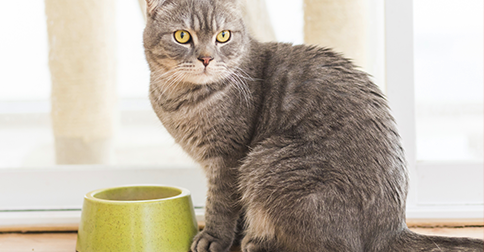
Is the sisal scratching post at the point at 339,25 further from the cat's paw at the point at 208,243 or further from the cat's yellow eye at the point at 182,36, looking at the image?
the cat's paw at the point at 208,243

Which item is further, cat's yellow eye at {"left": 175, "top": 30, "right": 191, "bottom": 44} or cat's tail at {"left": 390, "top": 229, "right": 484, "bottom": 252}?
cat's yellow eye at {"left": 175, "top": 30, "right": 191, "bottom": 44}

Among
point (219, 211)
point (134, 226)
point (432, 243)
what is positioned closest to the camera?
point (432, 243)

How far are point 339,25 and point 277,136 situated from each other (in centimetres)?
55

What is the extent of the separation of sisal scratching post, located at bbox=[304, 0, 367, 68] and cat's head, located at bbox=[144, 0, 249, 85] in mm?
322

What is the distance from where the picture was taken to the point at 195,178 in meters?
1.62

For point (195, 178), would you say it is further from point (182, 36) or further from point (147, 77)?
point (182, 36)

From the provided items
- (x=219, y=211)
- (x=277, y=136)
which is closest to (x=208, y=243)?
(x=219, y=211)

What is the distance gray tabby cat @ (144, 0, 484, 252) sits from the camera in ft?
3.37

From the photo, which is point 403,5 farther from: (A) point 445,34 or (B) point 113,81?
(B) point 113,81

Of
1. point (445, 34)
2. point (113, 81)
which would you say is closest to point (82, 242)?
point (113, 81)

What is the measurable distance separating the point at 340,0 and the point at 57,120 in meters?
1.16

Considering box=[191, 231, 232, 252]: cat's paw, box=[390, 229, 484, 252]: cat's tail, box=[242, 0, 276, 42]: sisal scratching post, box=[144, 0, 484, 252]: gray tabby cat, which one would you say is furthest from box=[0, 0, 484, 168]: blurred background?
box=[390, 229, 484, 252]: cat's tail

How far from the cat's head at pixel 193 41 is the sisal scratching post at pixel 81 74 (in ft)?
1.16

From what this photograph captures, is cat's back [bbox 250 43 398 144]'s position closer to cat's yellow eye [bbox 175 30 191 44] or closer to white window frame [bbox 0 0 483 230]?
cat's yellow eye [bbox 175 30 191 44]
